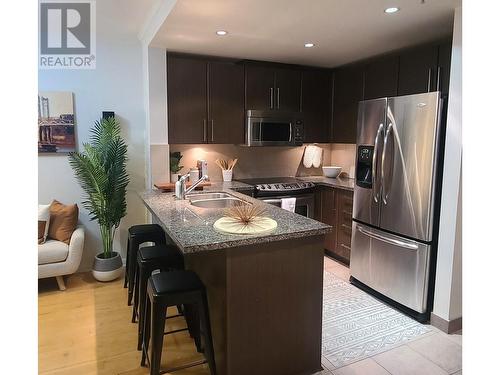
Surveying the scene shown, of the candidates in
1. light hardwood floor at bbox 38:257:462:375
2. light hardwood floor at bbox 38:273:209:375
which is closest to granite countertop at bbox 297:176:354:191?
light hardwood floor at bbox 38:257:462:375

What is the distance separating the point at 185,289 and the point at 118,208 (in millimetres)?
1877

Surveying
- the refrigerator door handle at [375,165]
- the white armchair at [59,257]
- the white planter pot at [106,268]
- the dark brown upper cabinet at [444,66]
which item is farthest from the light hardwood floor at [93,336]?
the dark brown upper cabinet at [444,66]

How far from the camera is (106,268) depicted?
353 cm

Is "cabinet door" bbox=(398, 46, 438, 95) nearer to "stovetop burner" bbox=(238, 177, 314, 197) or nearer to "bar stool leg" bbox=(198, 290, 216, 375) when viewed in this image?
"stovetop burner" bbox=(238, 177, 314, 197)

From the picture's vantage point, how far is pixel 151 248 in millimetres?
2562

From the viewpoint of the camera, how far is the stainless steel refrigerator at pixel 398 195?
2.65m

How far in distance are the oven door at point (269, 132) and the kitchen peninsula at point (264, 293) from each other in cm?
200

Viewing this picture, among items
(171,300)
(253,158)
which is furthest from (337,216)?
(171,300)

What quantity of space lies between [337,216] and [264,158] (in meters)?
1.25

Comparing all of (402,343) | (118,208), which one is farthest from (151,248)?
(402,343)

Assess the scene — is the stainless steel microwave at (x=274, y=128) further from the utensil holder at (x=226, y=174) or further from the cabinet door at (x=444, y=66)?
the cabinet door at (x=444, y=66)

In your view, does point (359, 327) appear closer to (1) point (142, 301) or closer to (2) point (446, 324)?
(2) point (446, 324)

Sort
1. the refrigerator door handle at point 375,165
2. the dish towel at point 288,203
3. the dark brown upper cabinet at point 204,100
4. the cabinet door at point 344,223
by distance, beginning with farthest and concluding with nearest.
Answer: the dish towel at point 288,203, the cabinet door at point 344,223, the dark brown upper cabinet at point 204,100, the refrigerator door handle at point 375,165
